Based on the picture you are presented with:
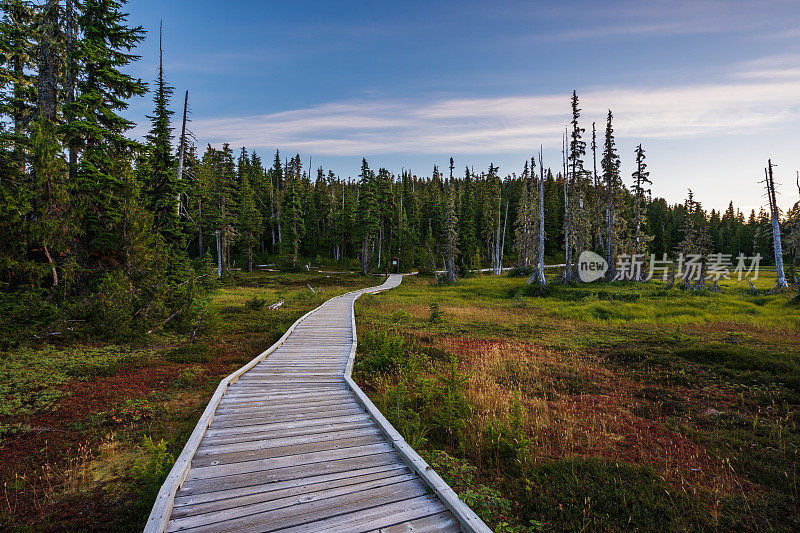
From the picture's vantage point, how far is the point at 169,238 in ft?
57.6

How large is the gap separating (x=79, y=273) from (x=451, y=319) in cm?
1724

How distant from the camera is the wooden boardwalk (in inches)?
137

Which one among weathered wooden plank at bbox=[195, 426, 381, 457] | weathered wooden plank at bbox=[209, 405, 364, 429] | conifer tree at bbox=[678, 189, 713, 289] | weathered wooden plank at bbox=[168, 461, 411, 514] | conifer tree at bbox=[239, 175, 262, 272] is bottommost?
weathered wooden plank at bbox=[209, 405, 364, 429]

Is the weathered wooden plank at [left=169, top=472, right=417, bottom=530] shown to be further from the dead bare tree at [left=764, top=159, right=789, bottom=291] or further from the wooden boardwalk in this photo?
the dead bare tree at [left=764, top=159, right=789, bottom=291]

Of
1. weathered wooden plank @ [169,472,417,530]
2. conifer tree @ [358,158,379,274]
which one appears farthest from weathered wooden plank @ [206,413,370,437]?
conifer tree @ [358,158,379,274]

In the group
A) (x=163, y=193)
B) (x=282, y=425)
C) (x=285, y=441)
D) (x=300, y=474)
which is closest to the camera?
(x=300, y=474)

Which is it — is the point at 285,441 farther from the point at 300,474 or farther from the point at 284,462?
the point at 300,474

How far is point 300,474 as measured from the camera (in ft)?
14.3

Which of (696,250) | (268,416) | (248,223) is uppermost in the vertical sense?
(248,223)

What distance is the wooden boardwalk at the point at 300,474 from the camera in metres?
3.49

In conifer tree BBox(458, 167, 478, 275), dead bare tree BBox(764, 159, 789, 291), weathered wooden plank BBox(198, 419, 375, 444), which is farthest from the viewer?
conifer tree BBox(458, 167, 478, 275)

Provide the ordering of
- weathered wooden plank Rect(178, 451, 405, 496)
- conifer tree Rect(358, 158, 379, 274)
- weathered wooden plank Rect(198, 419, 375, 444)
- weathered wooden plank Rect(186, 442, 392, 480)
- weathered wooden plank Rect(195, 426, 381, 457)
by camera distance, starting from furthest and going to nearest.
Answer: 1. conifer tree Rect(358, 158, 379, 274)
2. weathered wooden plank Rect(198, 419, 375, 444)
3. weathered wooden plank Rect(195, 426, 381, 457)
4. weathered wooden plank Rect(186, 442, 392, 480)
5. weathered wooden plank Rect(178, 451, 405, 496)

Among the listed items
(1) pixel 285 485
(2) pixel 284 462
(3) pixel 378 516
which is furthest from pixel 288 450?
(3) pixel 378 516

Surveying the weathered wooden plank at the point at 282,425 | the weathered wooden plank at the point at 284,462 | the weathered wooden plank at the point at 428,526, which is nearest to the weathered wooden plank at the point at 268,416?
the weathered wooden plank at the point at 282,425
